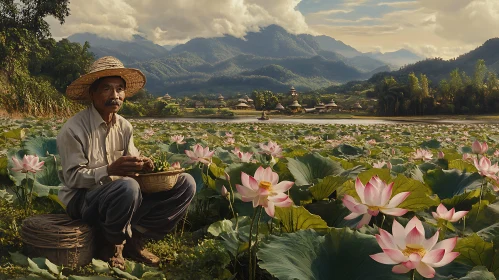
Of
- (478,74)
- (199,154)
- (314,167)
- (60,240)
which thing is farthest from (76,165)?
(478,74)

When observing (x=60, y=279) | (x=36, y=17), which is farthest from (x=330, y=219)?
(x=36, y=17)

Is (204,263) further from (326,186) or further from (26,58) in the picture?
(26,58)

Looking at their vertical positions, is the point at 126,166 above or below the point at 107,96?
below

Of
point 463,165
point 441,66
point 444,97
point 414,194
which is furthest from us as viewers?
point 441,66

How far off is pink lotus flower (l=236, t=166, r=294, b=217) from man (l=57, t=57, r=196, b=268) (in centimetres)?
81

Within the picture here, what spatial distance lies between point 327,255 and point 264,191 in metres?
0.41

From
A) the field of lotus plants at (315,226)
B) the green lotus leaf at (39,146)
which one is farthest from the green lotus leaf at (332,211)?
the green lotus leaf at (39,146)

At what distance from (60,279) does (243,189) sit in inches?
36.4

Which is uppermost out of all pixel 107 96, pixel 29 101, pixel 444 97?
pixel 444 97

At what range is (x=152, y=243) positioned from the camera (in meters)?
2.92

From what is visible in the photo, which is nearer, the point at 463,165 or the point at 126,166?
the point at 126,166

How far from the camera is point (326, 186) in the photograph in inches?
107

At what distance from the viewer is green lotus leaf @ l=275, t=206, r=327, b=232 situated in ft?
6.95

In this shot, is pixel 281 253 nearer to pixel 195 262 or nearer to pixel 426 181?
pixel 195 262
